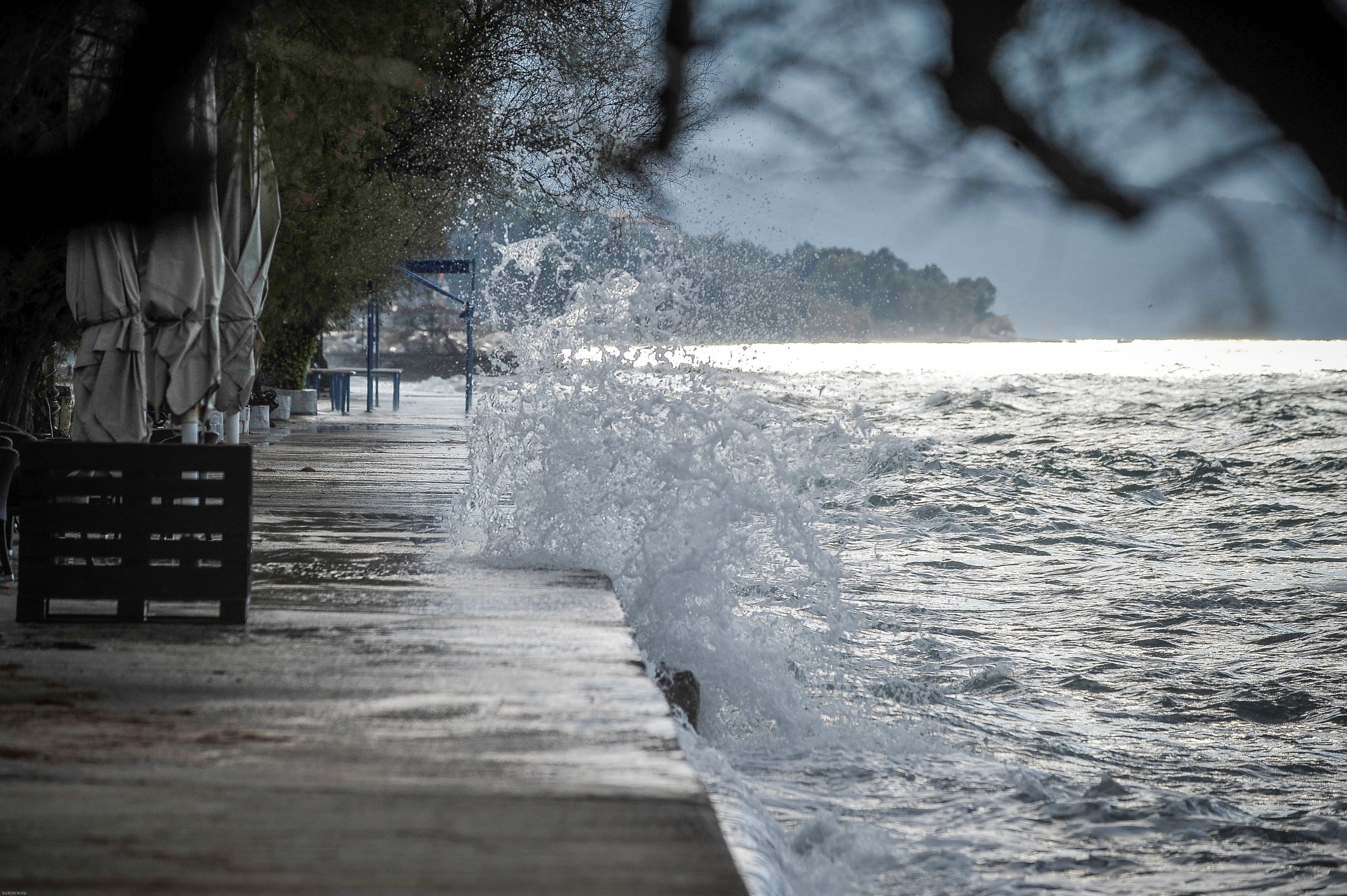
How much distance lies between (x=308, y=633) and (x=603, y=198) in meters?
10.6

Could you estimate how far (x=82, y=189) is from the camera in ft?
6.14

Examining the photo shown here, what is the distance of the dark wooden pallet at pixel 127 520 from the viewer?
3621 millimetres

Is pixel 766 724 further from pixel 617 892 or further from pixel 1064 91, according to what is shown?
pixel 1064 91

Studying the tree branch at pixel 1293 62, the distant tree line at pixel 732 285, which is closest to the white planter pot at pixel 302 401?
the distant tree line at pixel 732 285

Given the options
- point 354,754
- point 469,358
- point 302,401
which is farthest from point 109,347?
point 469,358

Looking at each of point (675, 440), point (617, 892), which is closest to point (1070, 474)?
point (675, 440)

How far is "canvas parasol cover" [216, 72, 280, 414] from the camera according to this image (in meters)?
5.84

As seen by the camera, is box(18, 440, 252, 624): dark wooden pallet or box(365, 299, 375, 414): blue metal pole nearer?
box(18, 440, 252, 624): dark wooden pallet

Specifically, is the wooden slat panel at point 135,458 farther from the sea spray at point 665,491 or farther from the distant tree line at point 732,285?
the sea spray at point 665,491

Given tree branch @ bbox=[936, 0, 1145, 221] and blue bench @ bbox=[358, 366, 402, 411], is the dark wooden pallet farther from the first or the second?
blue bench @ bbox=[358, 366, 402, 411]

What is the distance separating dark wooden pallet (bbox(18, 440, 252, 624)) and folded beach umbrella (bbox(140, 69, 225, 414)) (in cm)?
157

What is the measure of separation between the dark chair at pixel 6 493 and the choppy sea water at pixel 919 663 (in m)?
1.93

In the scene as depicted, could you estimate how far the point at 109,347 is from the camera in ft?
16.6

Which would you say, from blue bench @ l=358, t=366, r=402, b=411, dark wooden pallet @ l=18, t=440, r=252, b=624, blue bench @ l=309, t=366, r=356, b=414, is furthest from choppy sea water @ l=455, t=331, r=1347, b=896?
blue bench @ l=358, t=366, r=402, b=411
